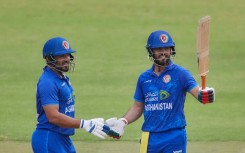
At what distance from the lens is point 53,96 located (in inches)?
391

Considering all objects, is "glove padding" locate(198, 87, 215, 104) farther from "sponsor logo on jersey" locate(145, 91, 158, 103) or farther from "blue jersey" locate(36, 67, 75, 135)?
"blue jersey" locate(36, 67, 75, 135)

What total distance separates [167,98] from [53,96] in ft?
4.58

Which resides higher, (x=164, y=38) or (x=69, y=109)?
(x=164, y=38)

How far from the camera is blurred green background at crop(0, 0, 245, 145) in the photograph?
15695mm

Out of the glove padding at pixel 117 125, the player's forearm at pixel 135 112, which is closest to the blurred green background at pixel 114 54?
the player's forearm at pixel 135 112

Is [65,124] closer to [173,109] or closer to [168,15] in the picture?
[173,109]

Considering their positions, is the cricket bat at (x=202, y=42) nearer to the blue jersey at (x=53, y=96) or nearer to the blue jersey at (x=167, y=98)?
the blue jersey at (x=167, y=98)

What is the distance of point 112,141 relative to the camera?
14289 millimetres

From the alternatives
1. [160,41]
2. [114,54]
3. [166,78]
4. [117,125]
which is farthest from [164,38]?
[114,54]

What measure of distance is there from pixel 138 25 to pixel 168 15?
44.4 inches

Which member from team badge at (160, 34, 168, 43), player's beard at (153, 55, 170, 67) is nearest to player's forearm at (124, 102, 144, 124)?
player's beard at (153, 55, 170, 67)

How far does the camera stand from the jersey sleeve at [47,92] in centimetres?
989

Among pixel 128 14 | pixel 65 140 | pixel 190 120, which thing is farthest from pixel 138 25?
pixel 65 140

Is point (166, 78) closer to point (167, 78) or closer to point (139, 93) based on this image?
point (167, 78)
